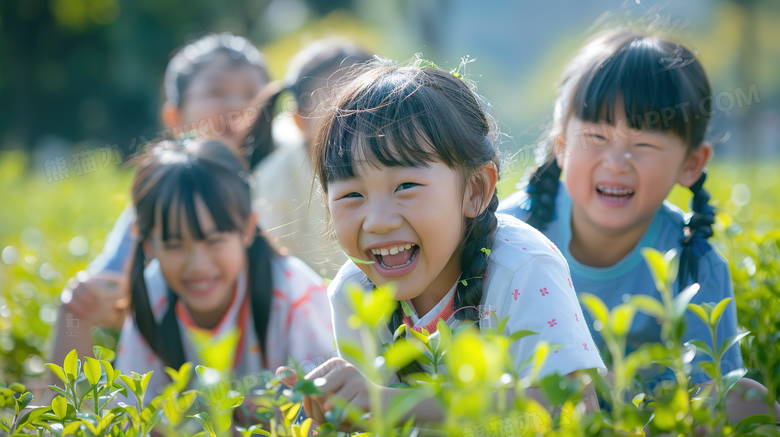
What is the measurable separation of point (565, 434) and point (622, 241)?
1.63 metres

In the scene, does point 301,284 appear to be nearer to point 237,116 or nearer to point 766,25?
point 237,116

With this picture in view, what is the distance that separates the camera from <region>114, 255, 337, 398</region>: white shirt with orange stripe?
2.45 meters

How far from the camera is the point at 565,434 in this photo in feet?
2.35

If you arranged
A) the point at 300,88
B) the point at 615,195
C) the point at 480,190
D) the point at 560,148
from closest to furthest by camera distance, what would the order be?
the point at 480,190, the point at 615,195, the point at 560,148, the point at 300,88

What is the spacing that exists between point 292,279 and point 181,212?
0.53 metres

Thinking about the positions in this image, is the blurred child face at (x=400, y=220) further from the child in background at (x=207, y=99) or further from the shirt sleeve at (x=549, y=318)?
the child in background at (x=207, y=99)

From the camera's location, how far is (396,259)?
4.96 feet

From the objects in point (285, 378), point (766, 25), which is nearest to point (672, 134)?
point (285, 378)

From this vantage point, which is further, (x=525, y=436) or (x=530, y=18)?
(x=530, y=18)

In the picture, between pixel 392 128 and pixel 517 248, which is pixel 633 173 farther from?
pixel 392 128

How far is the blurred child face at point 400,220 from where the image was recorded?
1414 mm

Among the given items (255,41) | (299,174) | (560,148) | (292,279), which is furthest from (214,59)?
(255,41)

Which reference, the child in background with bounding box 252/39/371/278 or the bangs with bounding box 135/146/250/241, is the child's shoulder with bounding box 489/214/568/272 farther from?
the child in background with bounding box 252/39/371/278

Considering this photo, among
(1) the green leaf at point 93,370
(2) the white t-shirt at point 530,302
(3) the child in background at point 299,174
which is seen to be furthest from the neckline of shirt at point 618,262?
(1) the green leaf at point 93,370
